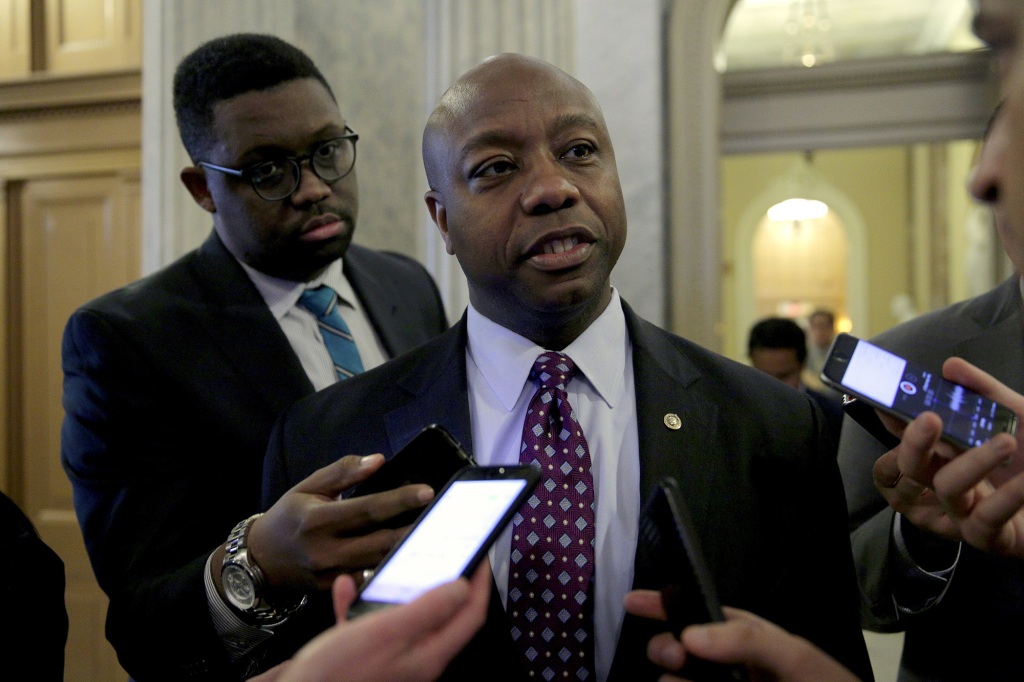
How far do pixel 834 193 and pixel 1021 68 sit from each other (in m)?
11.7

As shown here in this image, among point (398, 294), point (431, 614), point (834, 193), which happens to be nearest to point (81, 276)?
point (398, 294)

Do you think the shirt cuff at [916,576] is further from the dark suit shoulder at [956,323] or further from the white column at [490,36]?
the white column at [490,36]

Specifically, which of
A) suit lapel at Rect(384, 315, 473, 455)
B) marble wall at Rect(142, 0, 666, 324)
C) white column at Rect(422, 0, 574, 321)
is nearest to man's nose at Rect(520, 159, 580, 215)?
suit lapel at Rect(384, 315, 473, 455)

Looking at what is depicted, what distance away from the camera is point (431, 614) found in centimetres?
90

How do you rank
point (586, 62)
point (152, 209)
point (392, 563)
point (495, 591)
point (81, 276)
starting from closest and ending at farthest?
point (392, 563), point (495, 591), point (152, 209), point (81, 276), point (586, 62)

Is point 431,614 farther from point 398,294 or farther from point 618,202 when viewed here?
point 398,294

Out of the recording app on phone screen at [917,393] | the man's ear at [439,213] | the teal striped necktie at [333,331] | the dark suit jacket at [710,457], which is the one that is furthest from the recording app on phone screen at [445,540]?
the teal striped necktie at [333,331]

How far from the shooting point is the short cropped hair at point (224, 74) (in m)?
1.94

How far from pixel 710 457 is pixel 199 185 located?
1.32 metres

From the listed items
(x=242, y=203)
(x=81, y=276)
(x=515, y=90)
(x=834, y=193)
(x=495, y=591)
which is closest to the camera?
(x=495, y=591)

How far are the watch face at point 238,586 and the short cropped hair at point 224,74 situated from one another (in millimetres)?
980

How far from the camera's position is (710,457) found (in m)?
1.48

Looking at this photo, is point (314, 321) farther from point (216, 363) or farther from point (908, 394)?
point (908, 394)

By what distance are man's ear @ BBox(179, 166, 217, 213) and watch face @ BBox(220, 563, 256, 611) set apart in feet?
2.97
